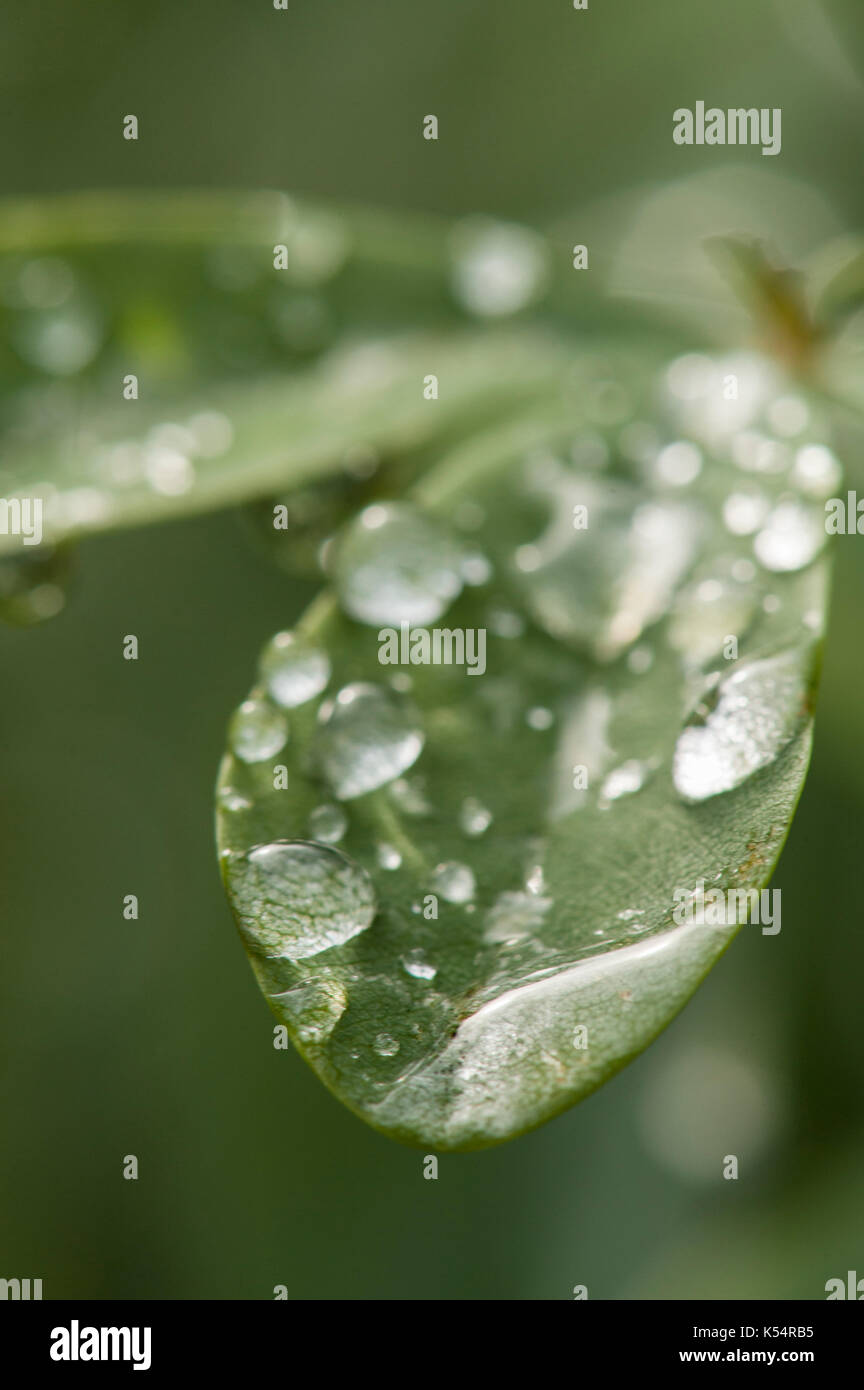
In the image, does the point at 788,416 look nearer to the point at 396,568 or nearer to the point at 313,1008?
the point at 396,568

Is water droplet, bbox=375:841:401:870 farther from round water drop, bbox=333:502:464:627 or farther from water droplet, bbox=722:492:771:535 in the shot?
water droplet, bbox=722:492:771:535

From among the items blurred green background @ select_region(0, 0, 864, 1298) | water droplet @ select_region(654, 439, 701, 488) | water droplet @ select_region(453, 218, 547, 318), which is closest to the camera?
water droplet @ select_region(654, 439, 701, 488)

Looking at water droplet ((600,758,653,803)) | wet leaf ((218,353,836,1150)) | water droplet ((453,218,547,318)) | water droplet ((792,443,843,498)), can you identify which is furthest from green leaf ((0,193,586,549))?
water droplet ((600,758,653,803))

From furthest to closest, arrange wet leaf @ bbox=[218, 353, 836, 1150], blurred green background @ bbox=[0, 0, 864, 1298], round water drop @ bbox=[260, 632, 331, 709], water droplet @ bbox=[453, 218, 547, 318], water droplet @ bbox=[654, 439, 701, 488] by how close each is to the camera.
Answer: blurred green background @ bbox=[0, 0, 864, 1298], water droplet @ bbox=[453, 218, 547, 318], water droplet @ bbox=[654, 439, 701, 488], round water drop @ bbox=[260, 632, 331, 709], wet leaf @ bbox=[218, 353, 836, 1150]

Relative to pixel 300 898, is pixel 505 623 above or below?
above

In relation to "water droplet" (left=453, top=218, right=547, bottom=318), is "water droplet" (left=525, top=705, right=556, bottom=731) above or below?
below

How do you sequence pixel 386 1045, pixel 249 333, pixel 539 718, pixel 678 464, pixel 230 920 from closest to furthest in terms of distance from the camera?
pixel 386 1045
pixel 539 718
pixel 678 464
pixel 249 333
pixel 230 920

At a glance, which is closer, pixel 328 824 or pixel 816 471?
pixel 328 824

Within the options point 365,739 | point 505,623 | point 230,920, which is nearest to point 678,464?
point 505,623
